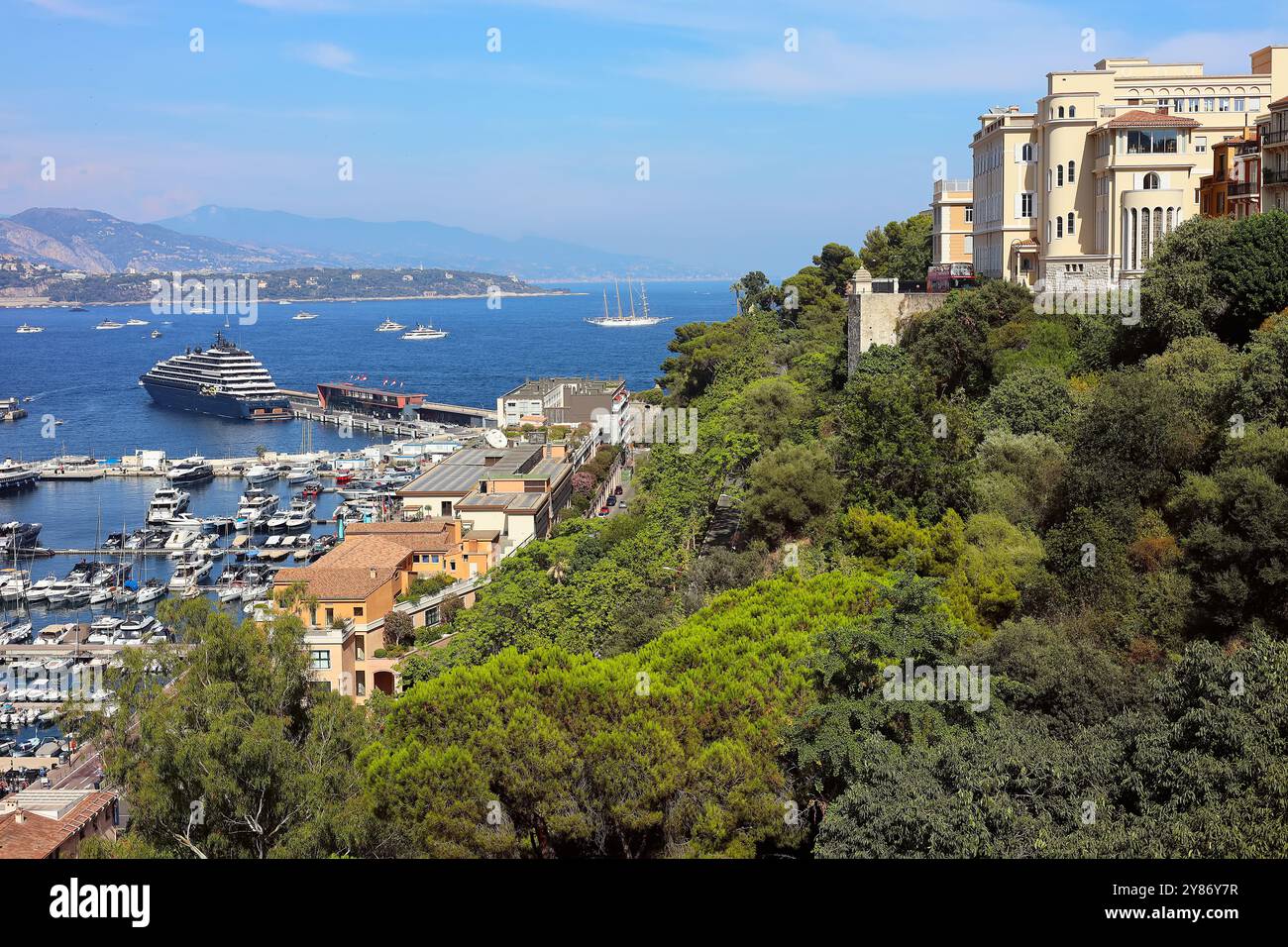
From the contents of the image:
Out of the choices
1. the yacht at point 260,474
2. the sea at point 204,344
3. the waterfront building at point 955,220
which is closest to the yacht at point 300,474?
the yacht at point 260,474

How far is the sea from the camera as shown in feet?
165

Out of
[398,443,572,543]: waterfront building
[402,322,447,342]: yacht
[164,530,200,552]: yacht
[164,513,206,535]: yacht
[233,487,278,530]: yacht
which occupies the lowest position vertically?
[164,530,200,552]: yacht

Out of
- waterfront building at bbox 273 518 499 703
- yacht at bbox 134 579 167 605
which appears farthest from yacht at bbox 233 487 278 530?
waterfront building at bbox 273 518 499 703

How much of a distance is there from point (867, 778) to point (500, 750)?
11.5ft

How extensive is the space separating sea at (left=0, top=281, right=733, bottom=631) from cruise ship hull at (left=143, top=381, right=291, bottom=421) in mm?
730

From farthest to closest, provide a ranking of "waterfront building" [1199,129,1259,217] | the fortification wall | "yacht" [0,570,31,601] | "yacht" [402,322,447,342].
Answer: "yacht" [402,322,447,342]
"yacht" [0,570,31,601]
the fortification wall
"waterfront building" [1199,129,1259,217]

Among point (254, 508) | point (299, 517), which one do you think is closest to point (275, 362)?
point (254, 508)

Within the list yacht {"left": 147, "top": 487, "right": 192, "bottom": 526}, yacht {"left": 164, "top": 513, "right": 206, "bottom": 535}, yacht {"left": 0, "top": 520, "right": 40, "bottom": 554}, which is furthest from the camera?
yacht {"left": 147, "top": 487, "right": 192, "bottom": 526}

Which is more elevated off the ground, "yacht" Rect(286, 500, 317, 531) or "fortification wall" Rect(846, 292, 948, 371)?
"fortification wall" Rect(846, 292, 948, 371)

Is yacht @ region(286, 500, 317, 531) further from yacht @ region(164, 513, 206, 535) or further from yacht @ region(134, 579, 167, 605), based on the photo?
yacht @ region(134, 579, 167, 605)

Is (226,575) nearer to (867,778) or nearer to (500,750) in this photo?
(500,750)

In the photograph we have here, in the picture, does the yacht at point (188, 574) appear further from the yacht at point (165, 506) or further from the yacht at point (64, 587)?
the yacht at point (165, 506)

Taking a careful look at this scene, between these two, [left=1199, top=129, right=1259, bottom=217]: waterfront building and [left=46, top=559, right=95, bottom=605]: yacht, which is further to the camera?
[left=46, top=559, right=95, bottom=605]: yacht
